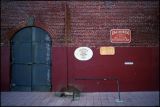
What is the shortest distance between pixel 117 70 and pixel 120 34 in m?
1.60

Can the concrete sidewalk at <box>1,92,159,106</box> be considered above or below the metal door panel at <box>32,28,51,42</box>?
below

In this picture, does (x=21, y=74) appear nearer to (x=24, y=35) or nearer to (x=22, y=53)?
(x=22, y=53)

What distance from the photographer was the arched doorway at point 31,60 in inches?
587

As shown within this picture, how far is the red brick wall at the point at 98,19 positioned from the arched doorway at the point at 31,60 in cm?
51

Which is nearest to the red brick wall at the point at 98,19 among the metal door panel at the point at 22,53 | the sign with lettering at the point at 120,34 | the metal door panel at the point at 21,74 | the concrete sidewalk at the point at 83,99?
the sign with lettering at the point at 120,34

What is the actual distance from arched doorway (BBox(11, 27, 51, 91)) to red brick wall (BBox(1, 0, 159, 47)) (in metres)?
0.51

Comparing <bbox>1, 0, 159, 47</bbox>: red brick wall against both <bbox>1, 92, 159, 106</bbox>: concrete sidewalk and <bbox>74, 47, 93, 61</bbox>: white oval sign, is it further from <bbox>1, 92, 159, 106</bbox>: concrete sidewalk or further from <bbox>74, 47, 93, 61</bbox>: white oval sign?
<bbox>1, 92, 159, 106</bbox>: concrete sidewalk

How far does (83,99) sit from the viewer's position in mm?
13000

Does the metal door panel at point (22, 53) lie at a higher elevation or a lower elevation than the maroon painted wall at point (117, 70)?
higher

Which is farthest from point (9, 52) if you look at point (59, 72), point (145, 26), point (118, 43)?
point (145, 26)

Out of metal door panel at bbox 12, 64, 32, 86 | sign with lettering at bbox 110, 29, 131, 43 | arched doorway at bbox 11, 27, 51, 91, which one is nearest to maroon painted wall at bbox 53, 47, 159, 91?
sign with lettering at bbox 110, 29, 131, 43

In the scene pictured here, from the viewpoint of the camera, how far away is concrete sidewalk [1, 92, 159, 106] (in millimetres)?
12031

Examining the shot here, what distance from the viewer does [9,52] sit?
49.0 ft

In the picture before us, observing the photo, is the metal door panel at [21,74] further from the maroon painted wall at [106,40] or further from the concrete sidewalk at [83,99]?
the maroon painted wall at [106,40]
